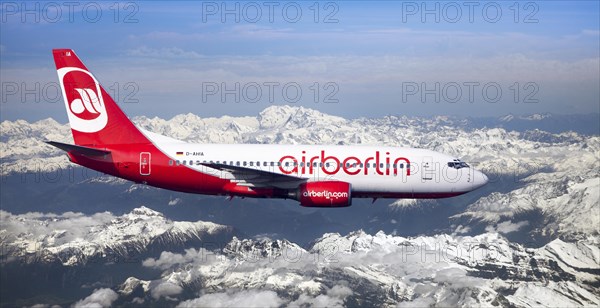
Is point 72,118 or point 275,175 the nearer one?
point 275,175

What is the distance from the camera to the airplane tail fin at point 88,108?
2384 inches

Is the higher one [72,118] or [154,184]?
[72,118]

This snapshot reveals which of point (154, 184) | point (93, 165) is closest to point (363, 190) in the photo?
point (154, 184)

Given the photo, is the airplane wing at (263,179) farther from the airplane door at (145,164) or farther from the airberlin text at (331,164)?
the airplane door at (145,164)

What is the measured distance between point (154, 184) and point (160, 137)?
234 inches

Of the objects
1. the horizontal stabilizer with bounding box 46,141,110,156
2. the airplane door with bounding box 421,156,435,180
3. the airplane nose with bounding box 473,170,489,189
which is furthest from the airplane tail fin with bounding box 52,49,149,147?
Result: the airplane nose with bounding box 473,170,489,189

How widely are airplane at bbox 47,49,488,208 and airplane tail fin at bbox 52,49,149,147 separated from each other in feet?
0.35

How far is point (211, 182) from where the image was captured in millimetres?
58281

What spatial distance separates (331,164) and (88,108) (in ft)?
88.3

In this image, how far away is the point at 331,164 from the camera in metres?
57.8

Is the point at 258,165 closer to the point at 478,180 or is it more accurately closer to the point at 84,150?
the point at 84,150

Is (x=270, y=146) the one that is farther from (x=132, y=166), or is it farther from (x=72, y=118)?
(x=72, y=118)

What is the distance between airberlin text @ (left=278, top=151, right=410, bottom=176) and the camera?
5759cm

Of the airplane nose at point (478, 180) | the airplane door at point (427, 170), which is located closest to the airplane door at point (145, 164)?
the airplane door at point (427, 170)
